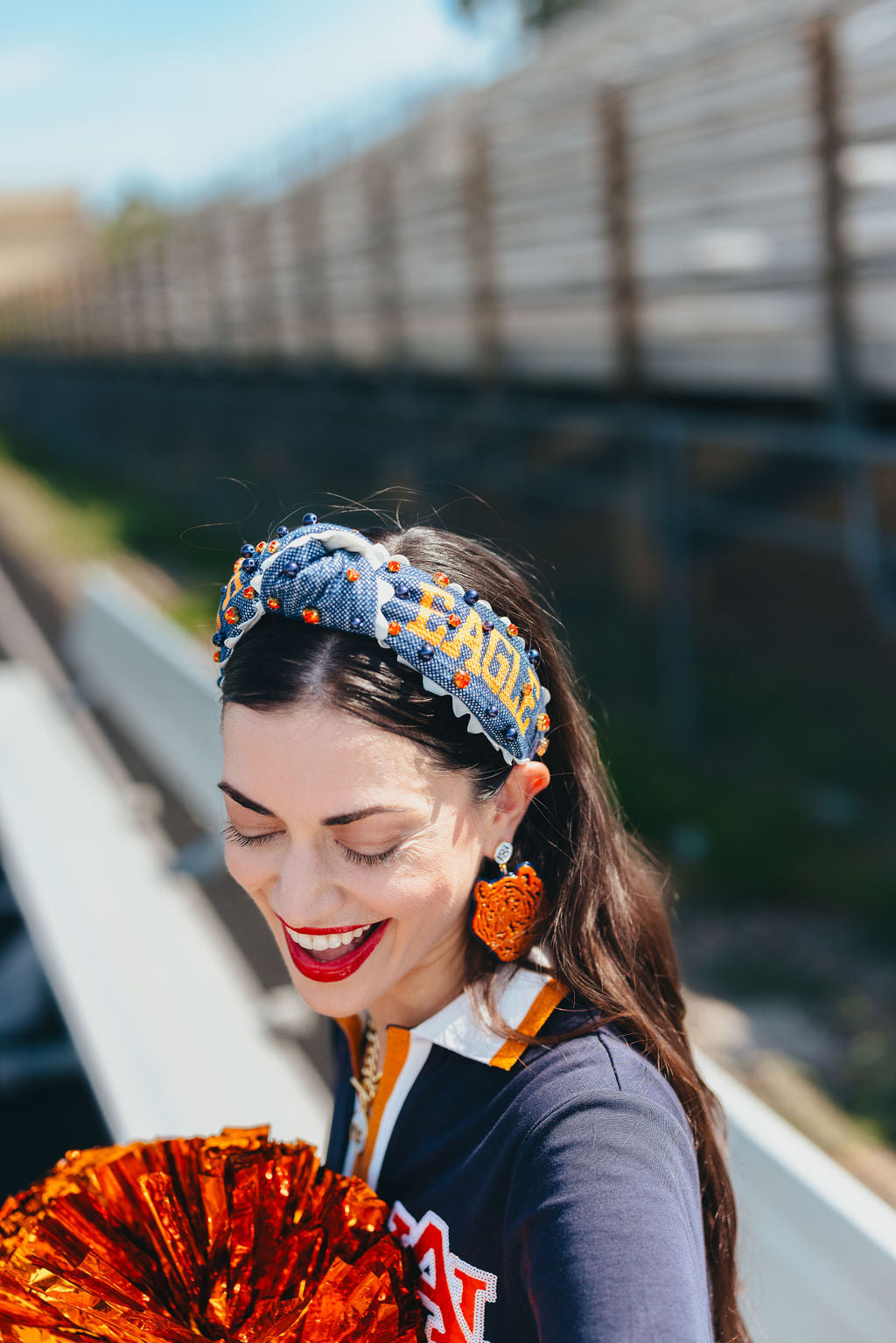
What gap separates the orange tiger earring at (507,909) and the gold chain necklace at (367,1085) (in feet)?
0.74

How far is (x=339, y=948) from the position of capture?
52.8 inches

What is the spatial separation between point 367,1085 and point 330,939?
29 cm

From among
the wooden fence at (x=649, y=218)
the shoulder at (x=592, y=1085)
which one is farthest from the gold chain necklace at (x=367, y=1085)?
the wooden fence at (x=649, y=218)

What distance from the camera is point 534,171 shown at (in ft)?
28.8

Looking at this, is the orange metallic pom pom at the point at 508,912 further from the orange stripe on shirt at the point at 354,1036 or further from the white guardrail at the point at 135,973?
the white guardrail at the point at 135,973

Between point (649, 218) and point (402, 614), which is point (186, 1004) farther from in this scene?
point (649, 218)

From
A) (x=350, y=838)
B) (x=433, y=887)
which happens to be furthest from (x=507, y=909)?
(x=350, y=838)

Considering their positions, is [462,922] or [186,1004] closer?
[462,922]

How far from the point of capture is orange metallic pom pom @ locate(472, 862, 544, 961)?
53.9 inches

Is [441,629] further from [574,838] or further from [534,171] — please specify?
[534,171]

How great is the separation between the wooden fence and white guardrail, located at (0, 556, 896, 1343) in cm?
348

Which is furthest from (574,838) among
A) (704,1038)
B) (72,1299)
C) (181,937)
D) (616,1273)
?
(704,1038)

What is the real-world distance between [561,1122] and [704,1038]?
3.42 meters

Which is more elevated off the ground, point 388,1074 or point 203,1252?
point 388,1074
